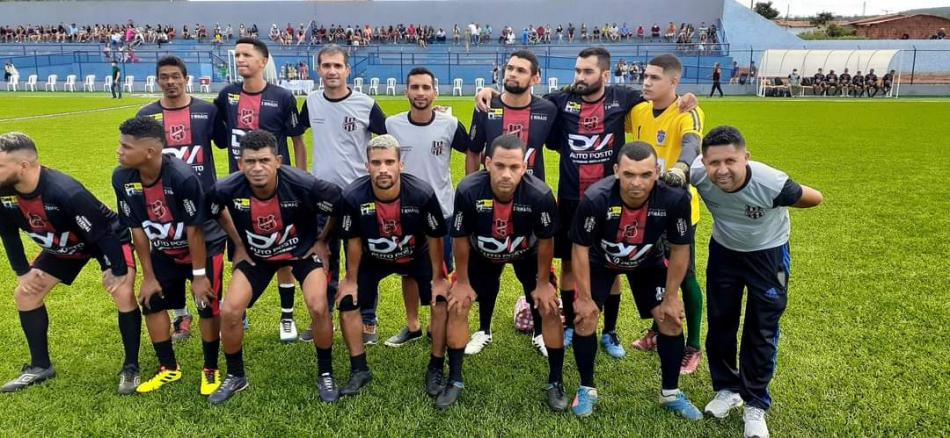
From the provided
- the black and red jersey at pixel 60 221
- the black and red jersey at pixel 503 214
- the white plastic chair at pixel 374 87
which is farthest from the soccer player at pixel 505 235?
the white plastic chair at pixel 374 87

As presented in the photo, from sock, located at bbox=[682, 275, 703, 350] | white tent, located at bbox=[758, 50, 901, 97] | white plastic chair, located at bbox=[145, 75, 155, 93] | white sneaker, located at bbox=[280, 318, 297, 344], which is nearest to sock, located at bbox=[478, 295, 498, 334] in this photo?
A: sock, located at bbox=[682, 275, 703, 350]

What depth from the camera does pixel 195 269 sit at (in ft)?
13.8

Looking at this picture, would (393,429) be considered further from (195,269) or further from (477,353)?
(195,269)

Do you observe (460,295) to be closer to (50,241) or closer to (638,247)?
(638,247)

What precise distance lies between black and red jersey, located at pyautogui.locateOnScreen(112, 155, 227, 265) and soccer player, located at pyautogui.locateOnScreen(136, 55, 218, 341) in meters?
0.71

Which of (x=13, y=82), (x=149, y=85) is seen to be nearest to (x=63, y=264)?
(x=149, y=85)

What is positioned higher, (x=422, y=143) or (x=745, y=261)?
(x=422, y=143)

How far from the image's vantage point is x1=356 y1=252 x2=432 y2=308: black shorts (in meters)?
4.50

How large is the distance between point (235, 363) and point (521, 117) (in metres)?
2.77

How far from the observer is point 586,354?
409 centimetres

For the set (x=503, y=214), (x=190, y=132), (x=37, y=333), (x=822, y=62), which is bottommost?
(x=37, y=333)

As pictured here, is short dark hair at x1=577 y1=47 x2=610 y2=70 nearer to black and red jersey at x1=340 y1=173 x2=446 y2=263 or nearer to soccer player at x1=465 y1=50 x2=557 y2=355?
soccer player at x1=465 y1=50 x2=557 y2=355

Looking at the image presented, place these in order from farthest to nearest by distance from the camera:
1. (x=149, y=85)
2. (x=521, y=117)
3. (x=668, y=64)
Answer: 1. (x=149, y=85)
2. (x=521, y=117)
3. (x=668, y=64)

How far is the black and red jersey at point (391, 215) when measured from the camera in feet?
13.9
